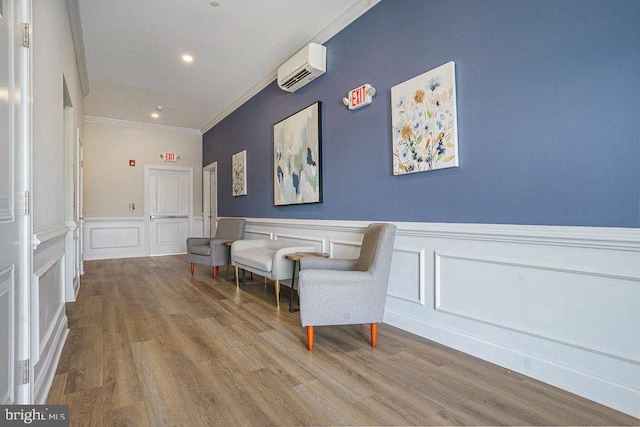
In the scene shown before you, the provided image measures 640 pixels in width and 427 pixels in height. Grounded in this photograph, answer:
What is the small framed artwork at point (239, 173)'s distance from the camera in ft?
17.6

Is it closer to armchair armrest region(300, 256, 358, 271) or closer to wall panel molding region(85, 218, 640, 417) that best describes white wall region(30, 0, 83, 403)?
armchair armrest region(300, 256, 358, 271)

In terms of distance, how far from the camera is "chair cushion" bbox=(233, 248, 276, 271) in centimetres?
337

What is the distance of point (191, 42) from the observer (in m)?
3.62

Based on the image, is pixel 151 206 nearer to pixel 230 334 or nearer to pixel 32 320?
pixel 230 334

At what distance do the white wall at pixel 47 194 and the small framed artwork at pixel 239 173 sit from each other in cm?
280

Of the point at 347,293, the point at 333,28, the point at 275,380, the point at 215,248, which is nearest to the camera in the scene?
the point at 275,380

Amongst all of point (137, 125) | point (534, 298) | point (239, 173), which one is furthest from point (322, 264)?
point (137, 125)

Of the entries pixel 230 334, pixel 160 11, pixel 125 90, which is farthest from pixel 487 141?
pixel 125 90

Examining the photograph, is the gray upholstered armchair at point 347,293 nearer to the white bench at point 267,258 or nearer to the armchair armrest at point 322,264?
the armchair armrest at point 322,264

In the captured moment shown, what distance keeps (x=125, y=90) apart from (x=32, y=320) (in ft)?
14.9

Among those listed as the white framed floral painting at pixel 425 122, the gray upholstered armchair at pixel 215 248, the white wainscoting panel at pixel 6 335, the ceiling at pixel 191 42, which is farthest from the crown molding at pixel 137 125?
the white wainscoting panel at pixel 6 335

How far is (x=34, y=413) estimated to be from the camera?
4.35 feet

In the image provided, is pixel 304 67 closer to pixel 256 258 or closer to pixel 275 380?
pixel 256 258

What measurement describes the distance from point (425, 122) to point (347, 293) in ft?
4.50
